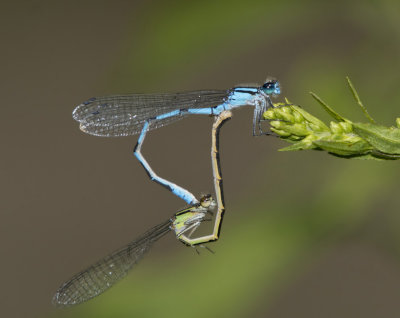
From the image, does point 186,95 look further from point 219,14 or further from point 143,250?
point 143,250

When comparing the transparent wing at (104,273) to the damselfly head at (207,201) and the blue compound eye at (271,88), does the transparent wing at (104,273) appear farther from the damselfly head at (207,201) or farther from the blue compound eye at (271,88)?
the blue compound eye at (271,88)

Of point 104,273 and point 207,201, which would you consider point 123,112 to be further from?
point 104,273

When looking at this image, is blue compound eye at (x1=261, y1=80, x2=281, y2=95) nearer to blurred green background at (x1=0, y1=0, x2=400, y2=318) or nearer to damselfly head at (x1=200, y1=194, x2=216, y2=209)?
blurred green background at (x1=0, y1=0, x2=400, y2=318)

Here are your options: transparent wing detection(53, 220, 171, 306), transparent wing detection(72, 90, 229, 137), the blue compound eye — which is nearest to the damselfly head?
transparent wing detection(53, 220, 171, 306)

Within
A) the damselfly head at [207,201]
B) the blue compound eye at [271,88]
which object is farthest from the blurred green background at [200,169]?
the blue compound eye at [271,88]

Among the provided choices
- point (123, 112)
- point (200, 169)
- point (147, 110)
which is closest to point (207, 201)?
point (147, 110)

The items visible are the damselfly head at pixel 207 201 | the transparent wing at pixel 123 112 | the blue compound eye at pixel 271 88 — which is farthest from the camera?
the transparent wing at pixel 123 112
